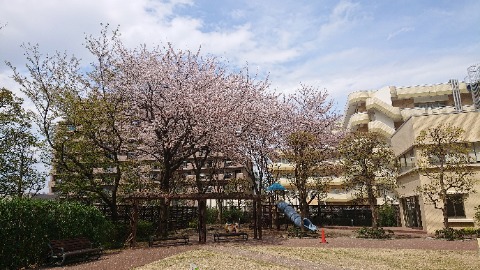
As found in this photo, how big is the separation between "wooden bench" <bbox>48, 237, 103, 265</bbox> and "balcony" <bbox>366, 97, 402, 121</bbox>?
34068mm

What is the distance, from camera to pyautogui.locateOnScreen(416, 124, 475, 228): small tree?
19156mm

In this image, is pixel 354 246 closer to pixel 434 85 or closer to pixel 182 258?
pixel 182 258

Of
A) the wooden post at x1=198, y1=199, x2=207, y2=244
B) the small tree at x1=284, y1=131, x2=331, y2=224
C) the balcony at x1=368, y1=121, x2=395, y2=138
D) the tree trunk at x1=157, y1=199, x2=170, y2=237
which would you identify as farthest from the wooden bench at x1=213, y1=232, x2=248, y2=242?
the balcony at x1=368, y1=121, x2=395, y2=138

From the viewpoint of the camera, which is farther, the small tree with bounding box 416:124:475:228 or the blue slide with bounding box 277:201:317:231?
the blue slide with bounding box 277:201:317:231

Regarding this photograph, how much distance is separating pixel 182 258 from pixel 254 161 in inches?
623

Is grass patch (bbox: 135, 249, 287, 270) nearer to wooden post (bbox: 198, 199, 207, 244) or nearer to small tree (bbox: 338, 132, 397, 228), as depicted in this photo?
wooden post (bbox: 198, 199, 207, 244)

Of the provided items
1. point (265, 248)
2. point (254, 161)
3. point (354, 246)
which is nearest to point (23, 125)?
point (265, 248)

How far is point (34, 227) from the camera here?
38.5 feet

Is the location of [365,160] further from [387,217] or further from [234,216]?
[234,216]

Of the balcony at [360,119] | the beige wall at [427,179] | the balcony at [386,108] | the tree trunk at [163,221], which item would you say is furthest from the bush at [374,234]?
the balcony at [360,119]

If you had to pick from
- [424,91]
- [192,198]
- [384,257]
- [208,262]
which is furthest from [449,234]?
[424,91]

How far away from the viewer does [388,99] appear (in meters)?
40.1

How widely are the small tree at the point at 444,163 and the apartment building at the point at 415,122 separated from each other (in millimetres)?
698

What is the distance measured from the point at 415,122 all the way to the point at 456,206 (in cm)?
571
